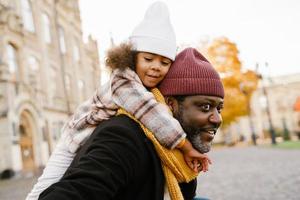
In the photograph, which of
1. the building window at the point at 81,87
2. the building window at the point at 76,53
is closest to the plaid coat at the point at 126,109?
the building window at the point at 76,53

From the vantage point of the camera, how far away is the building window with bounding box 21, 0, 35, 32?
84.5ft

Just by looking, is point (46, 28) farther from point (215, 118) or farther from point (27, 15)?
point (215, 118)

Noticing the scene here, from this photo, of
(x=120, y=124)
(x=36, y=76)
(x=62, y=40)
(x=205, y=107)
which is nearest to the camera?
(x=120, y=124)

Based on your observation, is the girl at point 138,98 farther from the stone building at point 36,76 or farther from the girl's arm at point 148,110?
the stone building at point 36,76

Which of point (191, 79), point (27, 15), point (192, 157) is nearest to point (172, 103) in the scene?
point (191, 79)

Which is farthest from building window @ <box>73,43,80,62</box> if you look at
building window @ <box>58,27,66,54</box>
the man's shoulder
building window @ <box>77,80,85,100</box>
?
the man's shoulder

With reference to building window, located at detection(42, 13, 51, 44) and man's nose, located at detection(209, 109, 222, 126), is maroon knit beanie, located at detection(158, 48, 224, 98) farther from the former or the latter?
building window, located at detection(42, 13, 51, 44)

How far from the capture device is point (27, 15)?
2627cm

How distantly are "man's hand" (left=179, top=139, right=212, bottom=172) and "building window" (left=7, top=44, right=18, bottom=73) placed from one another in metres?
21.8

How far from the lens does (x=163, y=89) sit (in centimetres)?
232

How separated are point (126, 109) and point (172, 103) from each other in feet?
0.91

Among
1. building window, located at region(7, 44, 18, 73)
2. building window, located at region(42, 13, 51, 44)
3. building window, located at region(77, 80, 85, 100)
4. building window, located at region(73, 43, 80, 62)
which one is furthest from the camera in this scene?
building window, located at region(77, 80, 85, 100)

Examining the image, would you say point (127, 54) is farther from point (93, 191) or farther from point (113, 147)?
point (93, 191)

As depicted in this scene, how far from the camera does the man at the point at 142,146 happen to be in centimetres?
170
